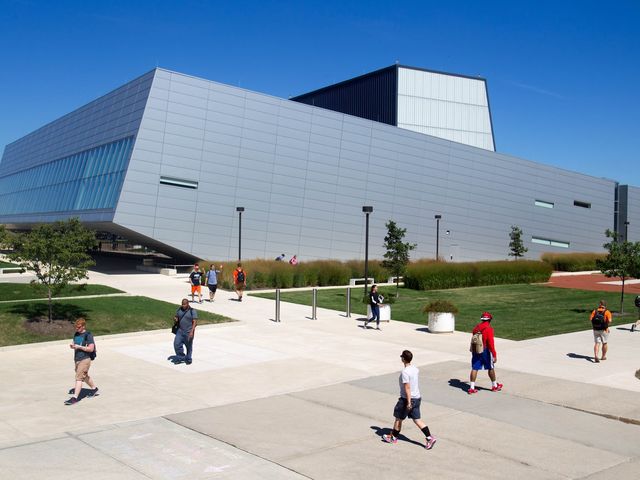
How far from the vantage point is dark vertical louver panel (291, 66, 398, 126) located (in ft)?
214

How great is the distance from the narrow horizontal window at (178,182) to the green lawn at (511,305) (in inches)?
505

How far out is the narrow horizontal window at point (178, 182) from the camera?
39344 mm

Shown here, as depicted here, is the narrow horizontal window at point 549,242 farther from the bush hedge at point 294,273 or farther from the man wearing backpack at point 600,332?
the man wearing backpack at point 600,332

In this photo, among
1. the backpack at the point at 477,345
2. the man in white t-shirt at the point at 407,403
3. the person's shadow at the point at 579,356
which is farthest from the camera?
the person's shadow at the point at 579,356

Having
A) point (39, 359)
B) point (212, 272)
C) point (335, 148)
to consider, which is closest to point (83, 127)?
point (335, 148)

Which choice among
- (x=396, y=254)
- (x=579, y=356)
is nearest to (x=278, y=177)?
(x=396, y=254)

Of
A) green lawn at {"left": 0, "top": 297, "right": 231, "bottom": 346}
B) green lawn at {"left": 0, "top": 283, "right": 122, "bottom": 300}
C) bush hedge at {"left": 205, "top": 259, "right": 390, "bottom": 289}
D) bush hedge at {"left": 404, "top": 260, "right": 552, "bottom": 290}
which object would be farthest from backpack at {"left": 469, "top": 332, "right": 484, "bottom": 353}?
bush hedge at {"left": 404, "top": 260, "right": 552, "bottom": 290}

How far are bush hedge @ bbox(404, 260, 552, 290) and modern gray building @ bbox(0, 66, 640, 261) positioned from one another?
10.9m

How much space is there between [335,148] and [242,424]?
39.5 m

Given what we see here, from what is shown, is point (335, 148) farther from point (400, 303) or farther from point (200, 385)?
point (200, 385)

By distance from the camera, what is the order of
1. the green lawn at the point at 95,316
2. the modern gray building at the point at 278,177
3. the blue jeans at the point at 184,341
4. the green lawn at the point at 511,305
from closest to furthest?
the blue jeans at the point at 184,341, the green lawn at the point at 95,316, the green lawn at the point at 511,305, the modern gray building at the point at 278,177

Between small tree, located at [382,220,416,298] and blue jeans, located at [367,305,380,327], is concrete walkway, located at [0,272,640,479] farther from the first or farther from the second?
small tree, located at [382,220,416,298]

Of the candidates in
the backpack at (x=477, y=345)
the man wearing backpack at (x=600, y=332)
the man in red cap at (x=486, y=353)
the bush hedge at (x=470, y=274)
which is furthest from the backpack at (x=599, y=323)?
the bush hedge at (x=470, y=274)

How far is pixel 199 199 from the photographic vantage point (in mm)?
40688
